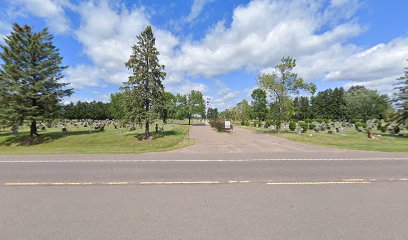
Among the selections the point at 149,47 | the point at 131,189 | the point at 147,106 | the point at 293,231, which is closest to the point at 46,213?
the point at 131,189

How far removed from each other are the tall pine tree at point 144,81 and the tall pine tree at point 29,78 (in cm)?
1039

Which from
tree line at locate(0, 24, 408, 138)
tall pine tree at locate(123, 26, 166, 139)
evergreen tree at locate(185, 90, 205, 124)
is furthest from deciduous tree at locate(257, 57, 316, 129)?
evergreen tree at locate(185, 90, 205, 124)

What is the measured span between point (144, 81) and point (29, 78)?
528 inches

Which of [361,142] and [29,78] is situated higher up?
[29,78]

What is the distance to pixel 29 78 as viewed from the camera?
73.5 feet

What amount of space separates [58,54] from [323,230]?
99.4ft

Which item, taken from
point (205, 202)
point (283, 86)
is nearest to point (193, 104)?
point (283, 86)

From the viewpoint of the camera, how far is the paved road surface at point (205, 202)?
140 inches

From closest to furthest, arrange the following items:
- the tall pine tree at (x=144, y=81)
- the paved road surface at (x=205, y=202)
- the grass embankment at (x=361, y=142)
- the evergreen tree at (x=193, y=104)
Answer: the paved road surface at (x=205, y=202) → the grass embankment at (x=361, y=142) → the tall pine tree at (x=144, y=81) → the evergreen tree at (x=193, y=104)

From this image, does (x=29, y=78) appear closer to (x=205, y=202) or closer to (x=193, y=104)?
(x=205, y=202)

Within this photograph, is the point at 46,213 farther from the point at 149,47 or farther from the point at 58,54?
the point at 58,54

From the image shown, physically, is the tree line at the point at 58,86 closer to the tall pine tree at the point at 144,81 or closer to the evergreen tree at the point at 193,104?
the tall pine tree at the point at 144,81

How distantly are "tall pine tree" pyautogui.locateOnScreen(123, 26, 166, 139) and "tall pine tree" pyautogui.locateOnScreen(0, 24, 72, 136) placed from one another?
10393 millimetres

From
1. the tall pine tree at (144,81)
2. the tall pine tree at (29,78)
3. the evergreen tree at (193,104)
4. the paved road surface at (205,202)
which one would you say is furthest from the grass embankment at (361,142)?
the evergreen tree at (193,104)
